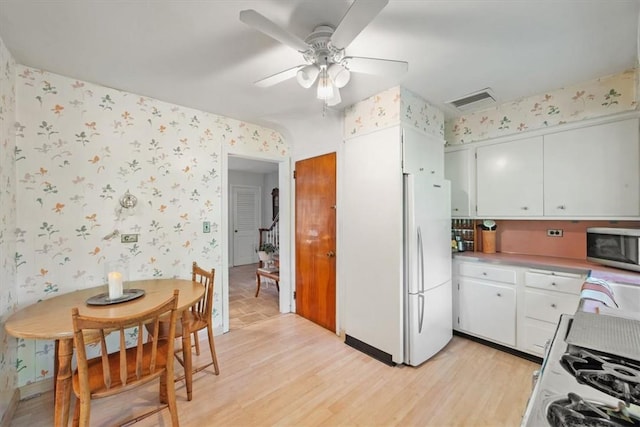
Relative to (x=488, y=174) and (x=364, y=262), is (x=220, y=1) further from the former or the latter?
(x=488, y=174)

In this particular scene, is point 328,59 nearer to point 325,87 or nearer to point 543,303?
point 325,87

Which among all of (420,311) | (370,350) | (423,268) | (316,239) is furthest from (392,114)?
(370,350)

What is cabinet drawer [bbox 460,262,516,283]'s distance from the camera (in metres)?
2.41

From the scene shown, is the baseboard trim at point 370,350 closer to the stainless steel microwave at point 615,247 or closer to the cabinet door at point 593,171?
the stainless steel microwave at point 615,247

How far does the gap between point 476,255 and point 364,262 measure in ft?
3.81

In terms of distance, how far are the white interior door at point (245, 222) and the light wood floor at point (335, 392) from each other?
13.7 feet

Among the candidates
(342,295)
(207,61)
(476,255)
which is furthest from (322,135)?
(476,255)

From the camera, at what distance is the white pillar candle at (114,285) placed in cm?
179

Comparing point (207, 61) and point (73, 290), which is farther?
point (73, 290)

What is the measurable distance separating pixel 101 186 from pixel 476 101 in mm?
3407

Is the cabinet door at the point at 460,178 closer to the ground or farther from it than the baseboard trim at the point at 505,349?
farther from it

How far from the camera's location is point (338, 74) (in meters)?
1.58

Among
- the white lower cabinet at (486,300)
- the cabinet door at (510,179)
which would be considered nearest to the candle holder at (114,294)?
the white lower cabinet at (486,300)

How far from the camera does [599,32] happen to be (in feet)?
5.21
